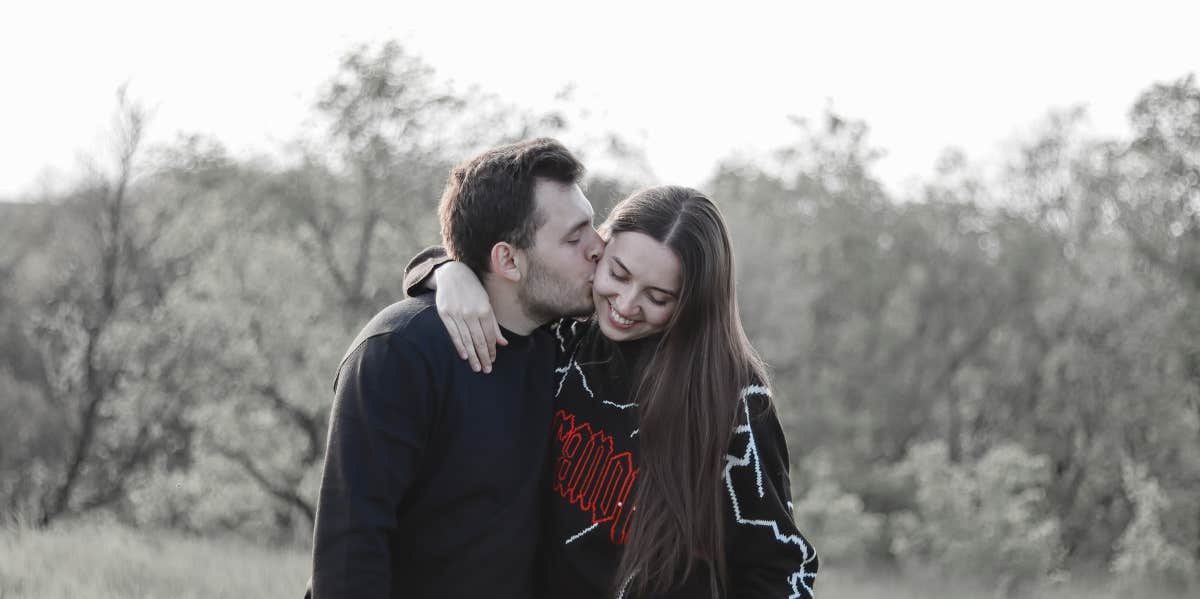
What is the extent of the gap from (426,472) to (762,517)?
2.93 ft

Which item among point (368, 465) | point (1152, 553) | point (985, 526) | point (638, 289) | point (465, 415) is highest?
point (1152, 553)

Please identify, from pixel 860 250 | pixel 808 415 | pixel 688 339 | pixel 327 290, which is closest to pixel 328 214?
pixel 327 290

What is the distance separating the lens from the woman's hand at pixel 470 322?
2.87 m

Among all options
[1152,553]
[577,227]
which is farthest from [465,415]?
[1152,553]

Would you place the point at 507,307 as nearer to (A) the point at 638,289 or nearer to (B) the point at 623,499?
(A) the point at 638,289

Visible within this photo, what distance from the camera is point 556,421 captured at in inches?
123

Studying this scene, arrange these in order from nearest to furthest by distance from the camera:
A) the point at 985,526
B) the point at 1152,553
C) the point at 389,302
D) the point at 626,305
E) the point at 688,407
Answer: the point at 688,407, the point at 626,305, the point at 389,302, the point at 985,526, the point at 1152,553

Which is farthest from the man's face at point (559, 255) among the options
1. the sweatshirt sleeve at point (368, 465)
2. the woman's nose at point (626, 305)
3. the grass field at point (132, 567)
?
the grass field at point (132, 567)

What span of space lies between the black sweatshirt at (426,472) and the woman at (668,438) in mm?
134

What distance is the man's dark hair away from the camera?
10.0ft

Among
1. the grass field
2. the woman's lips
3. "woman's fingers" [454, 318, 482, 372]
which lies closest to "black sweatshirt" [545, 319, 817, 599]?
the woman's lips

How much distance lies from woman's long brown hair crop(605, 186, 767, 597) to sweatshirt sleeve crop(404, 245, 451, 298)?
613 mm

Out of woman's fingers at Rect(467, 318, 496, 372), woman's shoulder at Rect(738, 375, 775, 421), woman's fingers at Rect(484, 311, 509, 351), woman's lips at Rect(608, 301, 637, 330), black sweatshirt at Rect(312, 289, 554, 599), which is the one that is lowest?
black sweatshirt at Rect(312, 289, 554, 599)

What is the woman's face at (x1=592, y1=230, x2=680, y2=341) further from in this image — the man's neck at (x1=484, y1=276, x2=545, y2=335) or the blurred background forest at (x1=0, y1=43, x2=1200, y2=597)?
the blurred background forest at (x1=0, y1=43, x2=1200, y2=597)
